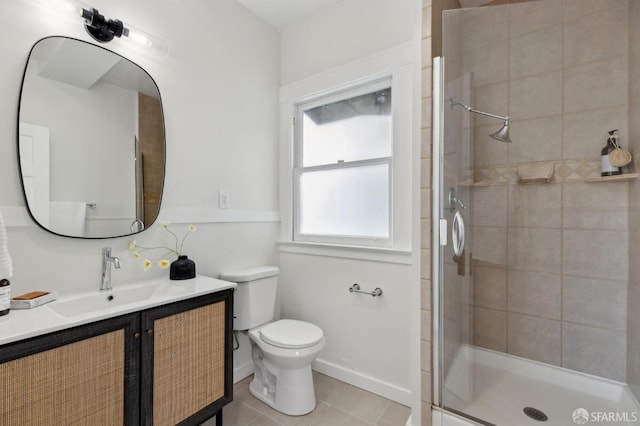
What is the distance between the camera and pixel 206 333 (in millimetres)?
1439

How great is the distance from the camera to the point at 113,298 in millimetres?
1420

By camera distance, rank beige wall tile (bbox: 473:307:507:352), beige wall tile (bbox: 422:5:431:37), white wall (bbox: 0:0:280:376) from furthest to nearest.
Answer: beige wall tile (bbox: 473:307:507:352) < beige wall tile (bbox: 422:5:431:37) < white wall (bbox: 0:0:280:376)

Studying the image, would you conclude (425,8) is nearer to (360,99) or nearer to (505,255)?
(360,99)

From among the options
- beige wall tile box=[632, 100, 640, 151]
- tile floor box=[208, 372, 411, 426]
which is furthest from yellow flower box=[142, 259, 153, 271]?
beige wall tile box=[632, 100, 640, 151]

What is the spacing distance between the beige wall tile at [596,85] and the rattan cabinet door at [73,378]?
2.44 m

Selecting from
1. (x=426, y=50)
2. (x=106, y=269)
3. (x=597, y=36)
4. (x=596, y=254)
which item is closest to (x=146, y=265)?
(x=106, y=269)

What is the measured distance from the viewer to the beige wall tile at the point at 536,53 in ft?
5.33

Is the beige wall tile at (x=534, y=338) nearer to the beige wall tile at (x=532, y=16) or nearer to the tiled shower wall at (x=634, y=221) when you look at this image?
the tiled shower wall at (x=634, y=221)

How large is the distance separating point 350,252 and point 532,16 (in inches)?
69.0

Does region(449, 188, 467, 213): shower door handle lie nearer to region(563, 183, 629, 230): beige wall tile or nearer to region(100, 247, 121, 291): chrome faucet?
region(563, 183, 629, 230): beige wall tile

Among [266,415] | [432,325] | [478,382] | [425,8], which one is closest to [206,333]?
[266,415]

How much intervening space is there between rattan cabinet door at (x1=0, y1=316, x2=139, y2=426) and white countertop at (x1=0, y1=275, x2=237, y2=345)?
0.03 metres

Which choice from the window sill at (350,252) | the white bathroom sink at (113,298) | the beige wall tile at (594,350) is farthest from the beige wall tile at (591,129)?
the white bathroom sink at (113,298)

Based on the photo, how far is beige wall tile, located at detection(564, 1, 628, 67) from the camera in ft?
4.90
